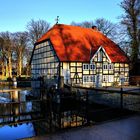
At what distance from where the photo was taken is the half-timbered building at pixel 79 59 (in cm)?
3045

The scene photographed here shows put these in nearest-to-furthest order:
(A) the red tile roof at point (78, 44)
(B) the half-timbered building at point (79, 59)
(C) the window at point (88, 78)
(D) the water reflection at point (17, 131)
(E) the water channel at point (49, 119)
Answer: (D) the water reflection at point (17, 131)
(E) the water channel at point (49, 119)
(B) the half-timbered building at point (79, 59)
(A) the red tile roof at point (78, 44)
(C) the window at point (88, 78)

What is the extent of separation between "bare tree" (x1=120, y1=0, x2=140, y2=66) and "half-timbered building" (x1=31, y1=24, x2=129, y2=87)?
2035 mm

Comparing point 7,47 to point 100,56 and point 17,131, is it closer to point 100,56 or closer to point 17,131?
point 100,56

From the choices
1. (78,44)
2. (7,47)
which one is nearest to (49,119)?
(78,44)

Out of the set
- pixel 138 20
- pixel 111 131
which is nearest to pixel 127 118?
pixel 111 131

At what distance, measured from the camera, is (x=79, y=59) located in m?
30.9

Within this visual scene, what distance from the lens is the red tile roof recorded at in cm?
3103

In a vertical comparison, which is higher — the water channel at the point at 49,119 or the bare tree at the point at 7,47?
the bare tree at the point at 7,47

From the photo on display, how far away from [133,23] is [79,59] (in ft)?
32.4

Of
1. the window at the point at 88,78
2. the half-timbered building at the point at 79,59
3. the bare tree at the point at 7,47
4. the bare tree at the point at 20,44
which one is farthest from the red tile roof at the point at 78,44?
the bare tree at the point at 7,47

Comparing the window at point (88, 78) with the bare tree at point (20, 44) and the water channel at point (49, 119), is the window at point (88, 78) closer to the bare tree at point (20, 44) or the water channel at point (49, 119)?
the water channel at point (49, 119)

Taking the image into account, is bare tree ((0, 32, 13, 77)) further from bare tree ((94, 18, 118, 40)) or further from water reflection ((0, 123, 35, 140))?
water reflection ((0, 123, 35, 140))

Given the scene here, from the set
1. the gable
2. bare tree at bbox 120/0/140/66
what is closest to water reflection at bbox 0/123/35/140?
the gable

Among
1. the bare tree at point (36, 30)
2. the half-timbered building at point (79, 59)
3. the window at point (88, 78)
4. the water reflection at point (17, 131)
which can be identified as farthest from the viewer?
the bare tree at point (36, 30)
